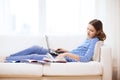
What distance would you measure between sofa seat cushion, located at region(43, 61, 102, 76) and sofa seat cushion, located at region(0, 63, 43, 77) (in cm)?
10

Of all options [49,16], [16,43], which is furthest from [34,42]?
[49,16]

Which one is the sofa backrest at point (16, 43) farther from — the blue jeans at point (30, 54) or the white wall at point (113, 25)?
the white wall at point (113, 25)

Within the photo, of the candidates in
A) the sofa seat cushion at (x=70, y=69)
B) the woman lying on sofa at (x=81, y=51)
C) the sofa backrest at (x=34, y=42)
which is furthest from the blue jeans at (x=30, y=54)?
the sofa seat cushion at (x=70, y=69)

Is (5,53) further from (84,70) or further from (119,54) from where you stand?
(119,54)

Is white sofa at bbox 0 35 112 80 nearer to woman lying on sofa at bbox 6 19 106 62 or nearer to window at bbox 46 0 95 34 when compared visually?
woman lying on sofa at bbox 6 19 106 62

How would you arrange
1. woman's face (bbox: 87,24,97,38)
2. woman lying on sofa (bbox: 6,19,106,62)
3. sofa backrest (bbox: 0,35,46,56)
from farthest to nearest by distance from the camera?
1. sofa backrest (bbox: 0,35,46,56)
2. woman's face (bbox: 87,24,97,38)
3. woman lying on sofa (bbox: 6,19,106,62)

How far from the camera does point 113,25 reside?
12.3 ft

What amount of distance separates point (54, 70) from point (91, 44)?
2.06 ft

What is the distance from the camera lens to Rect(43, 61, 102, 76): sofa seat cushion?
2791 mm

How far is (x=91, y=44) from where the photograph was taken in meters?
3.11

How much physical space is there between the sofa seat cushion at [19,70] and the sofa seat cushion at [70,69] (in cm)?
10

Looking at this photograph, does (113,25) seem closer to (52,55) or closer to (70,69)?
(52,55)

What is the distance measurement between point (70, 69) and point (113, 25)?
1.29 metres

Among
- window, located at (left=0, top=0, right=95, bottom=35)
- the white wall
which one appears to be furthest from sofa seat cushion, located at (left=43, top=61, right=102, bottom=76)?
window, located at (left=0, top=0, right=95, bottom=35)
